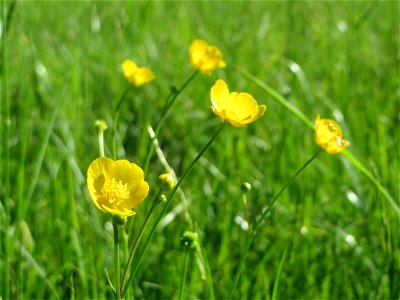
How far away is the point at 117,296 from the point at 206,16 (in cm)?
280

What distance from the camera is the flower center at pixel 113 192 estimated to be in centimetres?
79

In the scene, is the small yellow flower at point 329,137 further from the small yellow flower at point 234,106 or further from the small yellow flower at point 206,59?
the small yellow flower at point 206,59

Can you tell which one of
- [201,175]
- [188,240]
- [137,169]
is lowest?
[201,175]

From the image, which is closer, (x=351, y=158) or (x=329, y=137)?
(x=329, y=137)

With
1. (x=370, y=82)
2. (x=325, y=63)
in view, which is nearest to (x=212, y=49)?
(x=370, y=82)

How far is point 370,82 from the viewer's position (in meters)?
2.49

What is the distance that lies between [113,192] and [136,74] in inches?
19.1

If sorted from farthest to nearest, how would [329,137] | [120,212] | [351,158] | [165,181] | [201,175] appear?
[201,175]
[351,158]
[329,137]
[165,181]
[120,212]

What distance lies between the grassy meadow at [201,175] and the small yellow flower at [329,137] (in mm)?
150

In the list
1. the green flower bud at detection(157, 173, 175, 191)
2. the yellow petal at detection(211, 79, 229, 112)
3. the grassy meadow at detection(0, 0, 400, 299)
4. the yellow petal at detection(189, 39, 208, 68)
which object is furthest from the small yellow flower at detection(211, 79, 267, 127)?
the yellow petal at detection(189, 39, 208, 68)

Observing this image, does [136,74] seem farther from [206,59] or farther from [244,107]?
[244,107]

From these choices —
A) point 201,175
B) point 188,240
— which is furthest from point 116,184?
point 201,175

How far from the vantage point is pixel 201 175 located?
185cm

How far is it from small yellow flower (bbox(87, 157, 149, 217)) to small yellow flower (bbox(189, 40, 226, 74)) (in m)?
0.47
